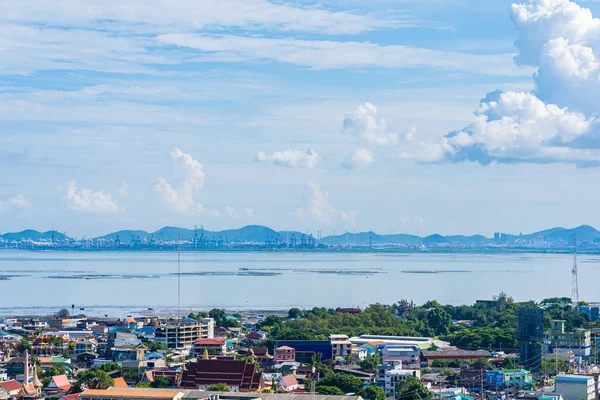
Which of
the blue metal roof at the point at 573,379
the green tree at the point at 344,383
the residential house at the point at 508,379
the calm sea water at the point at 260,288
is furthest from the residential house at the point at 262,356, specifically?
the calm sea water at the point at 260,288

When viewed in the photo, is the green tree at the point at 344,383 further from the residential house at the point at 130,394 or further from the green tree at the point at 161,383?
the residential house at the point at 130,394

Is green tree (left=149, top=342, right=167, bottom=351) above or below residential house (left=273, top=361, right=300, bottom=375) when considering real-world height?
above

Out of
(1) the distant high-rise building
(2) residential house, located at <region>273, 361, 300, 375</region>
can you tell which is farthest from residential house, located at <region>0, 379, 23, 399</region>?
(1) the distant high-rise building

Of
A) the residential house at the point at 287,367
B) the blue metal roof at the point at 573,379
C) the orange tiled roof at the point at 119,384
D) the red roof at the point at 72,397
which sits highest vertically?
the blue metal roof at the point at 573,379

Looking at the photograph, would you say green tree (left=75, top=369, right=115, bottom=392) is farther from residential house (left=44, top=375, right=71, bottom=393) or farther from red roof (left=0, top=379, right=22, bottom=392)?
red roof (left=0, top=379, right=22, bottom=392)

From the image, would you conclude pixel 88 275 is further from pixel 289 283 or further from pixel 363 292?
pixel 363 292

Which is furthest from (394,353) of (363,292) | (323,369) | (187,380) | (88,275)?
(88,275)

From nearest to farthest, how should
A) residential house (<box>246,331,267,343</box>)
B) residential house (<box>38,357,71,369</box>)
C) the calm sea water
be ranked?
residential house (<box>38,357,71,369</box>)
residential house (<box>246,331,267,343</box>)
the calm sea water
